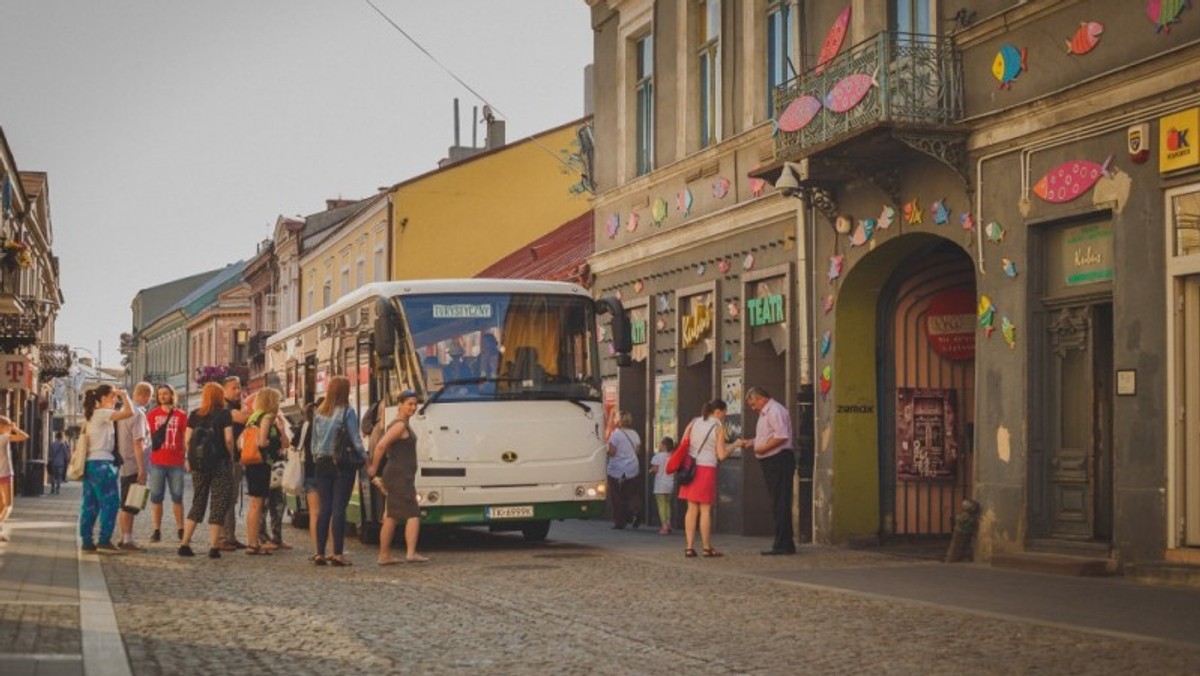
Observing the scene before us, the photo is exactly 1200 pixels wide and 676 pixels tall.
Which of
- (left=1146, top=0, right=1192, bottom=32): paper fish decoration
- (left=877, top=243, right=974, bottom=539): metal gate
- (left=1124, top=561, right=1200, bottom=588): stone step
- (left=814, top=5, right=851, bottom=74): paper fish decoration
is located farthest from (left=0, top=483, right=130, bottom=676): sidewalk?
(left=814, top=5, right=851, bottom=74): paper fish decoration

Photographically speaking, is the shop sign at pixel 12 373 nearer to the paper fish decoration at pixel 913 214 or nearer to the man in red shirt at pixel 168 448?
the man in red shirt at pixel 168 448

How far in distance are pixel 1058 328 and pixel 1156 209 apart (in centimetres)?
210

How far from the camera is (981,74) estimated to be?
57.8 feet

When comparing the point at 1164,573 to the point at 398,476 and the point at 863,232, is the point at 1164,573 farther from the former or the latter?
the point at 398,476

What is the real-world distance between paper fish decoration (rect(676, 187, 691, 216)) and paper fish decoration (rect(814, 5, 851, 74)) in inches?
199

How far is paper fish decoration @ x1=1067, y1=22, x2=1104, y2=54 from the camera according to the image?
51.1 ft

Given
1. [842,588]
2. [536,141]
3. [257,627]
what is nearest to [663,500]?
[842,588]

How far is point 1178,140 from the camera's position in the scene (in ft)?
47.6

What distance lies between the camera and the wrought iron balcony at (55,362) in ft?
211

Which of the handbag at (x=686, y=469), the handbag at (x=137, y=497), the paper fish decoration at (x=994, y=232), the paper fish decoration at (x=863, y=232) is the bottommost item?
the handbag at (x=137, y=497)

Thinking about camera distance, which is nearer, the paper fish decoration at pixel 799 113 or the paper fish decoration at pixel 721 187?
the paper fish decoration at pixel 799 113

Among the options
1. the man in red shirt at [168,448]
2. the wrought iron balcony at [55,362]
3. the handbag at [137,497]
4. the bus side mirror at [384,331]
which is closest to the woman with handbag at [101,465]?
the handbag at [137,497]

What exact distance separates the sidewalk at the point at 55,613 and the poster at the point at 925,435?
30.6ft

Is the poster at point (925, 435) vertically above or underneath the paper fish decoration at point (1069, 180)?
underneath
